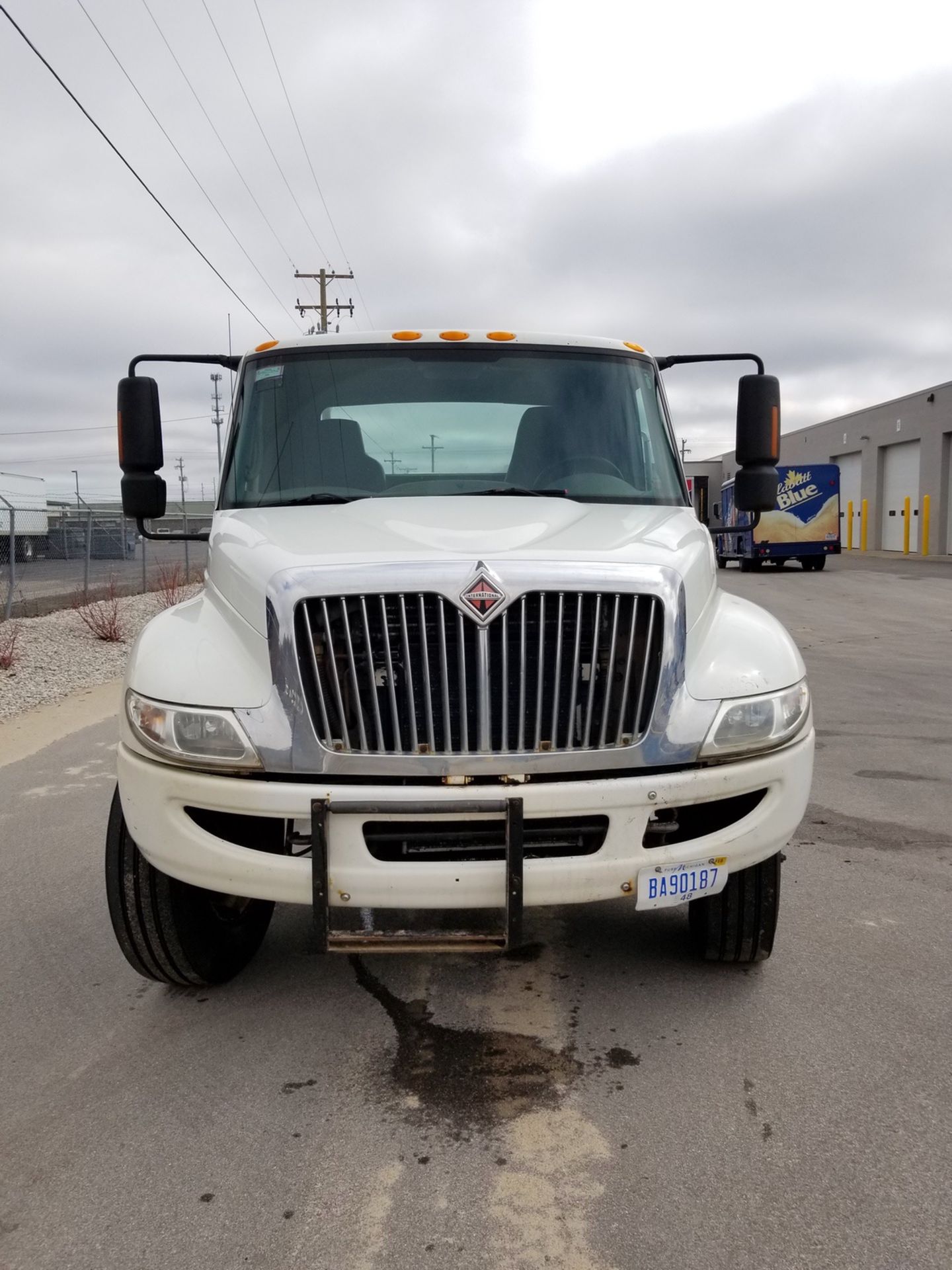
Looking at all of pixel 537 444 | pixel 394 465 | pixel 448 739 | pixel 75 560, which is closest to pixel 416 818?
pixel 448 739

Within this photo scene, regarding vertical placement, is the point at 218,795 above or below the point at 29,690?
above

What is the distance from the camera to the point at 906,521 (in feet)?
132

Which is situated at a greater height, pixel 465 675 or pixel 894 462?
pixel 894 462

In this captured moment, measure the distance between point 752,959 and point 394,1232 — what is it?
168 centimetres

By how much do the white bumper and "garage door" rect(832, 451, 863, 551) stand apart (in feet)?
148

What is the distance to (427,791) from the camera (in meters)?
2.72

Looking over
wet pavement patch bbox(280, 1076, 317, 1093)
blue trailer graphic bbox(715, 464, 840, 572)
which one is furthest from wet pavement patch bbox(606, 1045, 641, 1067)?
blue trailer graphic bbox(715, 464, 840, 572)

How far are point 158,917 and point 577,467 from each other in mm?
2211

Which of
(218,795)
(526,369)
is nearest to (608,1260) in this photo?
(218,795)

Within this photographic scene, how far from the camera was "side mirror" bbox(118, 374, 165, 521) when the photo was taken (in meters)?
4.09

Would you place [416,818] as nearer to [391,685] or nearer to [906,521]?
[391,685]

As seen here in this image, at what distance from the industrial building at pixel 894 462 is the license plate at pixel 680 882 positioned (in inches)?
1227

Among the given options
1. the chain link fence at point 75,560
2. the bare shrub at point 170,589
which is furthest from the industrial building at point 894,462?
the bare shrub at point 170,589

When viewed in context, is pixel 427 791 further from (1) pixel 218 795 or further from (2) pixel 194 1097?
(2) pixel 194 1097
